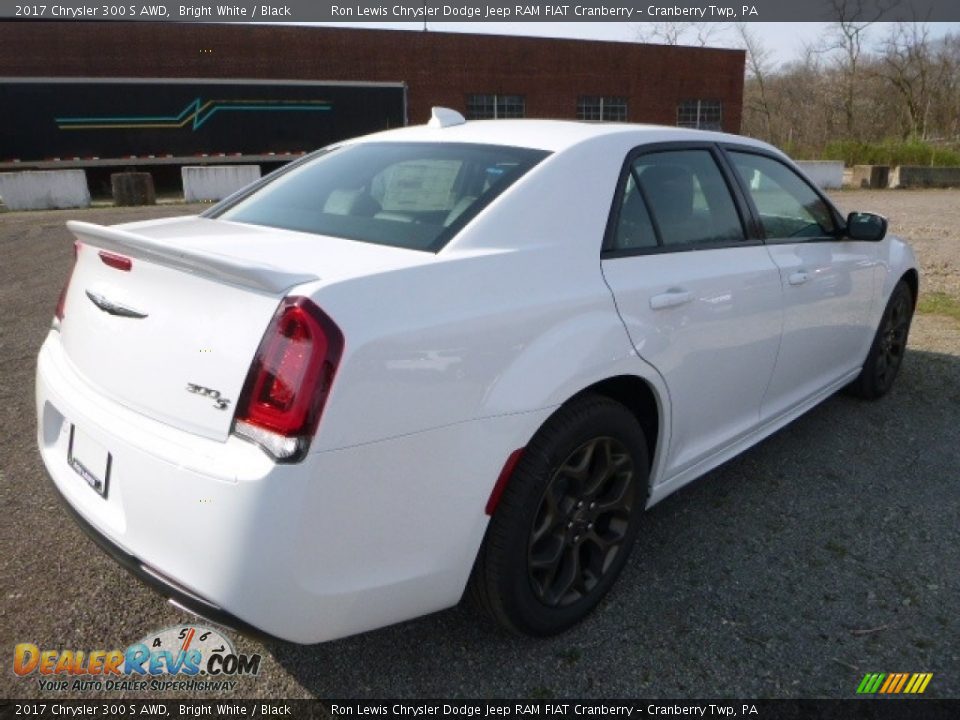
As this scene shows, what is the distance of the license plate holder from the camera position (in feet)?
6.64

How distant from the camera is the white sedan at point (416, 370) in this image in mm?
1753

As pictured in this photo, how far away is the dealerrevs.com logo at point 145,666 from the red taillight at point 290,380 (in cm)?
97

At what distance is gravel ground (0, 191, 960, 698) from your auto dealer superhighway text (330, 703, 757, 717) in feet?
0.15

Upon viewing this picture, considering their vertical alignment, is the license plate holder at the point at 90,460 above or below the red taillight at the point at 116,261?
below

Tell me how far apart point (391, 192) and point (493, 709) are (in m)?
1.69

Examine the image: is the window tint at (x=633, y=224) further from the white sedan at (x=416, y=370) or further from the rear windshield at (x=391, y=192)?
→ the rear windshield at (x=391, y=192)

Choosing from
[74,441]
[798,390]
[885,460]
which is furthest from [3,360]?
[885,460]

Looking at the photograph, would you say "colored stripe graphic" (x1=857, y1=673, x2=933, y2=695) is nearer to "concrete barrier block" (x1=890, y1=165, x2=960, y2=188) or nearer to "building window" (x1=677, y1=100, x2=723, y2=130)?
"concrete barrier block" (x1=890, y1=165, x2=960, y2=188)

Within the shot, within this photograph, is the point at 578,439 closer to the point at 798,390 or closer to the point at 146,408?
the point at 146,408

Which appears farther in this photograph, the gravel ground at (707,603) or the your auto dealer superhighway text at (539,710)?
the gravel ground at (707,603)

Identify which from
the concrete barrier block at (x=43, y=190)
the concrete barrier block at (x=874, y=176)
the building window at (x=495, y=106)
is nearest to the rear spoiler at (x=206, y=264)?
the concrete barrier block at (x=43, y=190)

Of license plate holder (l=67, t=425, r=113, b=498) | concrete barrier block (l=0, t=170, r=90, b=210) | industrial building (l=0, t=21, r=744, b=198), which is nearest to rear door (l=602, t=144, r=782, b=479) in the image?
license plate holder (l=67, t=425, r=113, b=498)

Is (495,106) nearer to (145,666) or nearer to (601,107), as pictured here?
(601,107)

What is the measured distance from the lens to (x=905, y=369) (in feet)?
17.2
